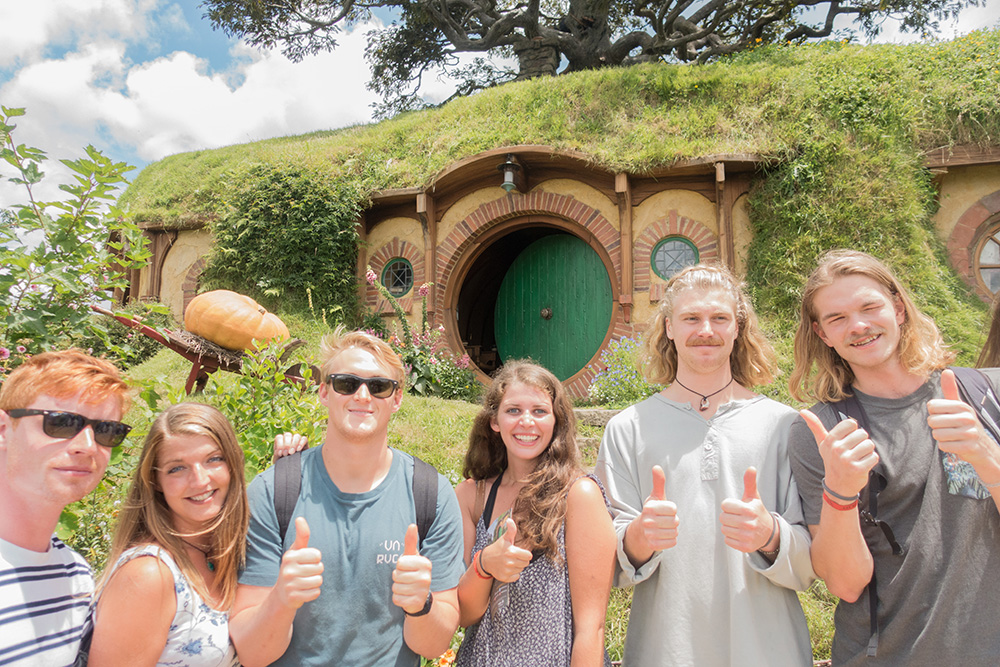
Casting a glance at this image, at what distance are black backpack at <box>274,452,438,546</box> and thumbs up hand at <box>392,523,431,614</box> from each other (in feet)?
0.76

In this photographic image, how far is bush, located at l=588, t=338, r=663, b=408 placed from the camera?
605cm

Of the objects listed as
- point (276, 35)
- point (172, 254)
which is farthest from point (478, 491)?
point (276, 35)

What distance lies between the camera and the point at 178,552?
1511 millimetres

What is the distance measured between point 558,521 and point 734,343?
3.03ft

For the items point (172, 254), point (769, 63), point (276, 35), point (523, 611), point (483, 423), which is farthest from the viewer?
point (276, 35)

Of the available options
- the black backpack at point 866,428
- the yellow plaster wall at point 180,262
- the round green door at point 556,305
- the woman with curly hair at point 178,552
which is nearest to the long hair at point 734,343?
the black backpack at point 866,428

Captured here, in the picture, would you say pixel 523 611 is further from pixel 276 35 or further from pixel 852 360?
pixel 276 35

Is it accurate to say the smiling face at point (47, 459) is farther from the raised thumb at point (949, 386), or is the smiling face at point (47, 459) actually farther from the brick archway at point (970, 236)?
the brick archway at point (970, 236)

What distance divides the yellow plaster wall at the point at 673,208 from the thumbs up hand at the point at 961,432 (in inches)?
230

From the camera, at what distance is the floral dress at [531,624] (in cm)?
170

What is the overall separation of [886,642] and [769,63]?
321 inches

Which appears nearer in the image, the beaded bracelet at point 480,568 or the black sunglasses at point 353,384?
the beaded bracelet at point 480,568

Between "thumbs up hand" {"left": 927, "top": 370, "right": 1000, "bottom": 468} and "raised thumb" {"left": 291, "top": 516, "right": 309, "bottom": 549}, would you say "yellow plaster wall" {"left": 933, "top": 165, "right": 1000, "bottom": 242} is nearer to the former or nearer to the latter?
"thumbs up hand" {"left": 927, "top": 370, "right": 1000, "bottom": 468}

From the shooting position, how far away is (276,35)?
1527 centimetres
